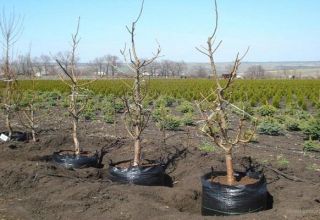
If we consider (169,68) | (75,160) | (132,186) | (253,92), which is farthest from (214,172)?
(169,68)

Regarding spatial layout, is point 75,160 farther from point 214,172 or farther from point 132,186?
point 214,172

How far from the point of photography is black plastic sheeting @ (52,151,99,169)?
26.0 feet

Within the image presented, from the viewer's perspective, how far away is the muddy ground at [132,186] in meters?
5.24

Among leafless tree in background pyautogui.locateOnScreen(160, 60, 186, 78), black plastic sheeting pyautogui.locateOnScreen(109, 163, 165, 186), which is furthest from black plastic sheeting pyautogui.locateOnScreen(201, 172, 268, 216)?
leafless tree in background pyautogui.locateOnScreen(160, 60, 186, 78)

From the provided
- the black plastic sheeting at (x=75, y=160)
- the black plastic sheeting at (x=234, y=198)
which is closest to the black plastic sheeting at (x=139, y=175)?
the black plastic sheeting at (x=75, y=160)

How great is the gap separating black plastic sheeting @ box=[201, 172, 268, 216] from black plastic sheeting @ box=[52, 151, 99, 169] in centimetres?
327

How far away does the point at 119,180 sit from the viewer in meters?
6.75

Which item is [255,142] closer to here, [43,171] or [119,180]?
[119,180]

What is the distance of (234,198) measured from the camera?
5.15 meters

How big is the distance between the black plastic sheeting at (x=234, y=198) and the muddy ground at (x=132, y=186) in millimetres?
266

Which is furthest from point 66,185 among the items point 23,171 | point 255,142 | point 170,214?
point 255,142

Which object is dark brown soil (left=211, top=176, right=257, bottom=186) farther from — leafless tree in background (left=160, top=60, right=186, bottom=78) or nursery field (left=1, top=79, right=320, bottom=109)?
leafless tree in background (left=160, top=60, right=186, bottom=78)

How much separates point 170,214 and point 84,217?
3.48 ft

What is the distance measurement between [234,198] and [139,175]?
1.97m
